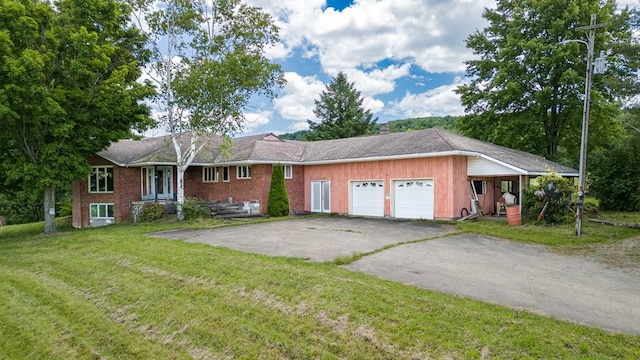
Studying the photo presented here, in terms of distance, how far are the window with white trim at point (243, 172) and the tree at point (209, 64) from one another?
9.48ft

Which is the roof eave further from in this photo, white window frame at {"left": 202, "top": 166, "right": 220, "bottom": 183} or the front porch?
white window frame at {"left": 202, "top": 166, "right": 220, "bottom": 183}

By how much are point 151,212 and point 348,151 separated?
1019 cm

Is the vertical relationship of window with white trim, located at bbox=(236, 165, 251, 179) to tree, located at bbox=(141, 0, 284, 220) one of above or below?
below

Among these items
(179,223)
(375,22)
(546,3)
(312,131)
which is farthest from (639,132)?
(312,131)

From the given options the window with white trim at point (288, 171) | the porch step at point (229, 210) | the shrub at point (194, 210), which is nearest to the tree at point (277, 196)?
the porch step at point (229, 210)

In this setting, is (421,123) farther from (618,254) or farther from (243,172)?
(618,254)

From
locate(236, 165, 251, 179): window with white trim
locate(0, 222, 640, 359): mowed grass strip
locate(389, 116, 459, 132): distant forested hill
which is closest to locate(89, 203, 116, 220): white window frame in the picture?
locate(236, 165, 251, 179): window with white trim

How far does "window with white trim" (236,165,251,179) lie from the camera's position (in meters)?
20.3

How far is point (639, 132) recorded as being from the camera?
1533cm

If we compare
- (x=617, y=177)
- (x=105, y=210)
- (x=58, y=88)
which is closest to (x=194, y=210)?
(x=105, y=210)

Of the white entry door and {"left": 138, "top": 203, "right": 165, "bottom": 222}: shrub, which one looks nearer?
{"left": 138, "top": 203, "right": 165, "bottom": 222}: shrub

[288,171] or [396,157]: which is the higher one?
[396,157]

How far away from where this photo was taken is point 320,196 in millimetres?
20703

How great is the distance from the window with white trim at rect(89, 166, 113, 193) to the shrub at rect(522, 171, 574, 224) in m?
19.5
